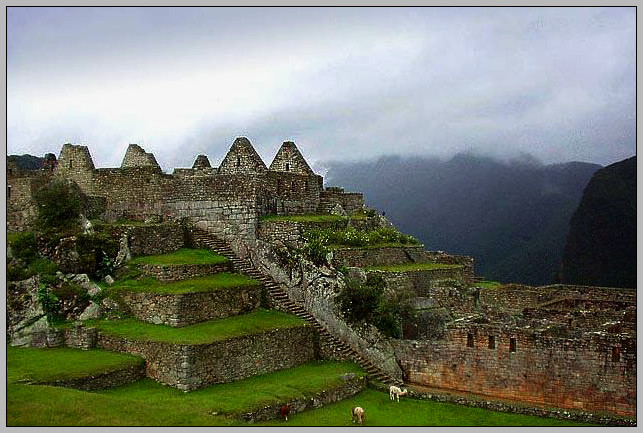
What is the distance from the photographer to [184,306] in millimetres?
20984

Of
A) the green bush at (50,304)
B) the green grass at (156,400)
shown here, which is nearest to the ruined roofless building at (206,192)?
the green bush at (50,304)

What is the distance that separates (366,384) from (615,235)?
64.5ft

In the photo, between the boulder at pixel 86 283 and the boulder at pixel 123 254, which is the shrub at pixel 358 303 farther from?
the boulder at pixel 86 283

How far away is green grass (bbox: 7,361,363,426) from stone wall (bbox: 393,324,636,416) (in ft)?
7.81

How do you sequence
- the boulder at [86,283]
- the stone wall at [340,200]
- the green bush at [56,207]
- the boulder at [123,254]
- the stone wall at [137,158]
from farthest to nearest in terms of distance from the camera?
the stone wall at [137,158] < the stone wall at [340,200] < the green bush at [56,207] < the boulder at [123,254] < the boulder at [86,283]

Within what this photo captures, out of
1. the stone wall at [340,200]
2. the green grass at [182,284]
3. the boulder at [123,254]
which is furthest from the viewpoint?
the stone wall at [340,200]

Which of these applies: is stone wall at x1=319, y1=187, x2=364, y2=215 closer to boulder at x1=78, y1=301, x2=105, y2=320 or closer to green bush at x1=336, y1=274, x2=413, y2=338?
green bush at x1=336, y1=274, x2=413, y2=338

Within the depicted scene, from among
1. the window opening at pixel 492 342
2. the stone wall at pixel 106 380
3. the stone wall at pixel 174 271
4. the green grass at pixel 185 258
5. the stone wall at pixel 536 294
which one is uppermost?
the green grass at pixel 185 258

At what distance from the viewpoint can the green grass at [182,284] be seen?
21672 mm

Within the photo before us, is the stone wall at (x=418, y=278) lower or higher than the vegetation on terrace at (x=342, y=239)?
lower

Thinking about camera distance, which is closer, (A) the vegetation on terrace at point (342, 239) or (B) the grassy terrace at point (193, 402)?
(B) the grassy terrace at point (193, 402)

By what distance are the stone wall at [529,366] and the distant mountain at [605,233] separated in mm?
16622

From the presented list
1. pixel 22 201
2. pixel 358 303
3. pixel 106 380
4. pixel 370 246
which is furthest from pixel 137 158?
pixel 106 380

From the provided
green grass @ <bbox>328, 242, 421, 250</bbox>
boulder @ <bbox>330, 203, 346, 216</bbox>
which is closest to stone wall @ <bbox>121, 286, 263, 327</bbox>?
green grass @ <bbox>328, 242, 421, 250</bbox>
